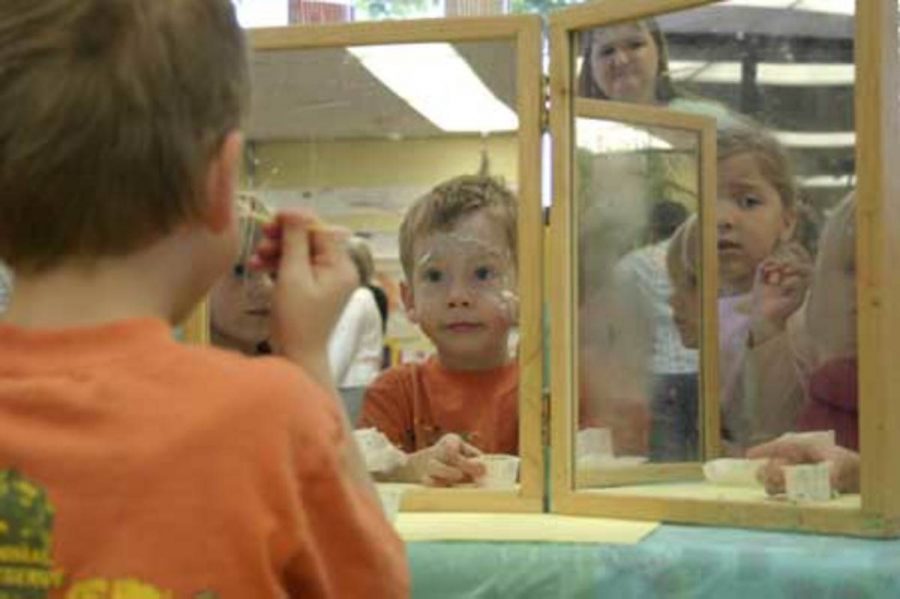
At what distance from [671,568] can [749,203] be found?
14.6 inches

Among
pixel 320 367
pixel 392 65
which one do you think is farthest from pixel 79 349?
pixel 392 65

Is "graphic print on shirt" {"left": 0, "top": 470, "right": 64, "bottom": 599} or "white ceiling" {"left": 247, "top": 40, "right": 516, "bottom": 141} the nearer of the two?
"graphic print on shirt" {"left": 0, "top": 470, "right": 64, "bottom": 599}

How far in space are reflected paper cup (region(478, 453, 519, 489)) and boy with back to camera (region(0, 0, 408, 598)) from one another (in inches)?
26.9

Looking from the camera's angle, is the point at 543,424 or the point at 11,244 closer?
the point at 11,244

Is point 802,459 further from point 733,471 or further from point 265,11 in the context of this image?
point 265,11

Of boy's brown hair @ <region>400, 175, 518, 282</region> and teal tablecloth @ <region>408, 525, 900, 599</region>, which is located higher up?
boy's brown hair @ <region>400, 175, 518, 282</region>

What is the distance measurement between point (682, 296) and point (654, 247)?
0.06 m

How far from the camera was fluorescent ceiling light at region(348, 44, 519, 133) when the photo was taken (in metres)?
1.42

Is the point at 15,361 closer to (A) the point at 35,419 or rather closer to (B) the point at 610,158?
(A) the point at 35,419

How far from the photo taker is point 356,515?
→ 68cm

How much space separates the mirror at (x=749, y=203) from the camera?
123 cm

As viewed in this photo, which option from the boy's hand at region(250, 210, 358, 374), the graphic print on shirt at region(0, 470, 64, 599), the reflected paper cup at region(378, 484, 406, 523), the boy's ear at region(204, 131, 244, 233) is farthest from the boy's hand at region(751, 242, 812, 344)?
the graphic print on shirt at region(0, 470, 64, 599)

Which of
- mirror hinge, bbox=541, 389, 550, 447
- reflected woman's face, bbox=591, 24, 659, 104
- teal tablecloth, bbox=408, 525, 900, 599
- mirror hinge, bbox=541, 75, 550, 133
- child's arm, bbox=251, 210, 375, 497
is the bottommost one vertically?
teal tablecloth, bbox=408, 525, 900, 599

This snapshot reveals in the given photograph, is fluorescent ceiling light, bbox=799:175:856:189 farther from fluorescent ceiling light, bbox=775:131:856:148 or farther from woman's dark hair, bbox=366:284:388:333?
woman's dark hair, bbox=366:284:388:333
